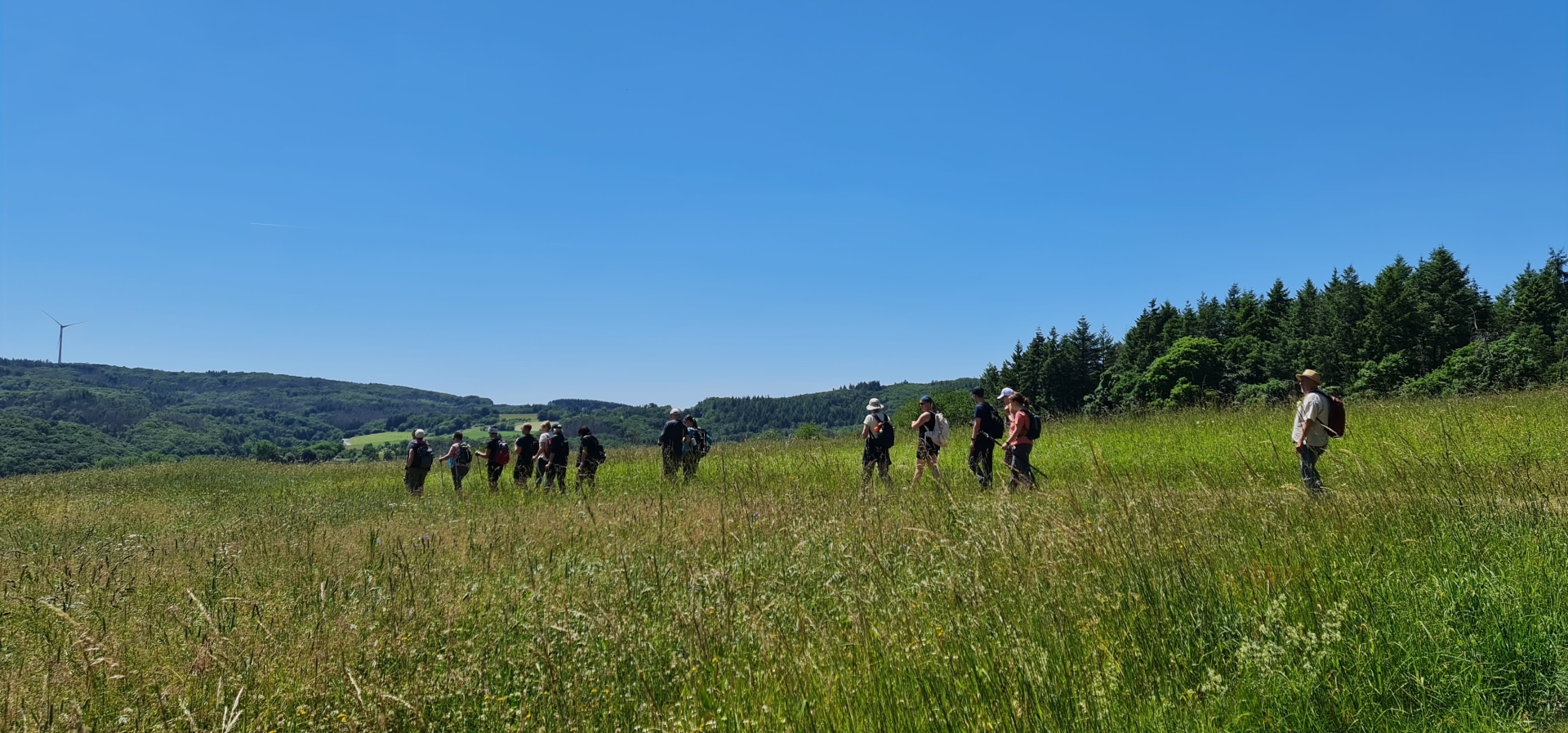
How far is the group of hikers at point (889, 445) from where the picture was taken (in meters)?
7.98

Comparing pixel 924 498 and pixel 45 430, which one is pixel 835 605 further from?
pixel 45 430

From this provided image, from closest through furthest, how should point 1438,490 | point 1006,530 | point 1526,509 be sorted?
point 1006,530
point 1526,509
point 1438,490

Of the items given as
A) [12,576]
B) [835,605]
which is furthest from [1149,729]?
[12,576]

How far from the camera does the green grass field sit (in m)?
2.71

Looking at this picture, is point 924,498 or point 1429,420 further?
Answer: point 1429,420

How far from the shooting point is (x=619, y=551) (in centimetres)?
550

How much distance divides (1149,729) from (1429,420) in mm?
13057

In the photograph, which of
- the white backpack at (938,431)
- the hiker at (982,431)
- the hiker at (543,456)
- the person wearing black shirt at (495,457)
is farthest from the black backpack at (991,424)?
the person wearing black shirt at (495,457)

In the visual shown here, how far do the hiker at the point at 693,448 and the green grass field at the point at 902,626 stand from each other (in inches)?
292

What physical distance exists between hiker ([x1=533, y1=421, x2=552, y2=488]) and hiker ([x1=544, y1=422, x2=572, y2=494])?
0.20 ft

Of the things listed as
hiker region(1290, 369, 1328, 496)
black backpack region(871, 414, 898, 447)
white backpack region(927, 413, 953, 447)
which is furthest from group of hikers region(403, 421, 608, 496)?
hiker region(1290, 369, 1328, 496)

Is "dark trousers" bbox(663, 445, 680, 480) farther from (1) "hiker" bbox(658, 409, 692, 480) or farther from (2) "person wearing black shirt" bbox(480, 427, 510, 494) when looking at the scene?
(2) "person wearing black shirt" bbox(480, 427, 510, 494)

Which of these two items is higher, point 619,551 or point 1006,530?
point 1006,530

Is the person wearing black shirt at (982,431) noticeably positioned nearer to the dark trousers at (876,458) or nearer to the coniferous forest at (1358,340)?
the dark trousers at (876,458)
